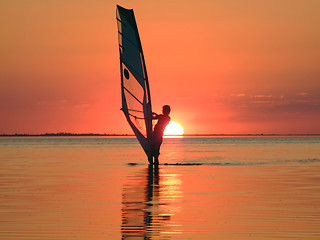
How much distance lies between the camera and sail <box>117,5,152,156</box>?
27266mm

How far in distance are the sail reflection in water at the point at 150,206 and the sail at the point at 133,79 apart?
19.2 ft

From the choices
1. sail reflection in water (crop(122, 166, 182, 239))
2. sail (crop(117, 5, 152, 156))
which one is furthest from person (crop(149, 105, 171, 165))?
sail reflection in water (crop(122, 166, 182, 239))

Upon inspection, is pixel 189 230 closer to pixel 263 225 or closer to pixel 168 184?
pixel 263 225

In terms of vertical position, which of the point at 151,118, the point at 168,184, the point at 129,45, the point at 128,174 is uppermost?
the point at 129,45

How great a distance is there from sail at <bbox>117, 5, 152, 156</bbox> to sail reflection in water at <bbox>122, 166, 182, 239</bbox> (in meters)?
5.86

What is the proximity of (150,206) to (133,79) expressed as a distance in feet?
47.9

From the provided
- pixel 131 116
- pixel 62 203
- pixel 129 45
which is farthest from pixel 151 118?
pixel 62 203

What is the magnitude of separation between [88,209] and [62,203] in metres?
1.20

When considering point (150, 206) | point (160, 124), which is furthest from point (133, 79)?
point (150, 206)

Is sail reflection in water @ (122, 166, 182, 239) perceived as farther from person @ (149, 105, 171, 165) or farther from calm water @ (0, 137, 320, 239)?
person @ (149, 105, 171, 165)

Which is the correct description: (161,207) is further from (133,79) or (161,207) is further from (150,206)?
(133,79)

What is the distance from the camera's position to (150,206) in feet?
44.6

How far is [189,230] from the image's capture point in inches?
420

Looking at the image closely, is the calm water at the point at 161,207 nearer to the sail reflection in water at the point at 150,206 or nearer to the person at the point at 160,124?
the sail reflection in water at the point at 150,206
